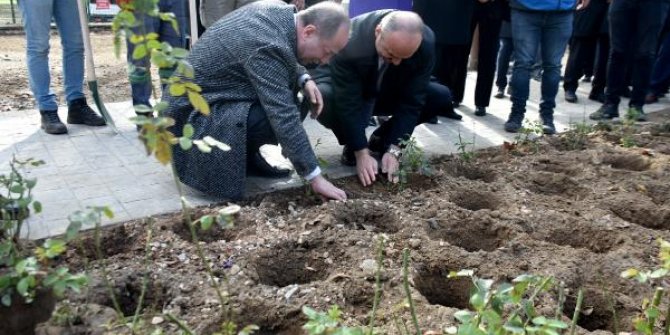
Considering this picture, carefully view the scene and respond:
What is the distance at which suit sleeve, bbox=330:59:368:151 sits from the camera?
146 inches

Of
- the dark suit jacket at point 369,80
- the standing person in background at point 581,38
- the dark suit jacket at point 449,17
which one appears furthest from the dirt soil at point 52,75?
the standing person in background at point 581,38

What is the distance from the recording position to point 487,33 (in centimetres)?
540

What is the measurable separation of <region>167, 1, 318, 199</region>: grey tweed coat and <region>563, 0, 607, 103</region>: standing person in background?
415cm

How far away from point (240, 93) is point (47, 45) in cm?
189

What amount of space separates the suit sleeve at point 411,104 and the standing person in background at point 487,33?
1.66 m

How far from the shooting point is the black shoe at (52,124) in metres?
4.38

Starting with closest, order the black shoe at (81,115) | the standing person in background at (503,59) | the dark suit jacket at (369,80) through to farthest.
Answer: the dark suit jacket at (369,80) → the black shoe at (81,115) → the standing person in background at (503,59)

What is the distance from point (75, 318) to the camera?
6.87 feet

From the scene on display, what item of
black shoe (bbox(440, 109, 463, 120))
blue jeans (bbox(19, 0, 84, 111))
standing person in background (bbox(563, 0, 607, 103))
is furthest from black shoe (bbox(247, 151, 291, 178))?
standing person in background (bbox(563, 0, 607, 103))

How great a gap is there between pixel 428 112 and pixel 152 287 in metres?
2.47

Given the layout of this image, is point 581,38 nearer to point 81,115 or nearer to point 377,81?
point 377,81

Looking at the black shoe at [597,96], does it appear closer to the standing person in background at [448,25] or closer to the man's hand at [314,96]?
the standing person in background at [448,25]

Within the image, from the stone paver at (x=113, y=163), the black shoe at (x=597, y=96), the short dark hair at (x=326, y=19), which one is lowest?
the black shoe at (x=597, y=96)

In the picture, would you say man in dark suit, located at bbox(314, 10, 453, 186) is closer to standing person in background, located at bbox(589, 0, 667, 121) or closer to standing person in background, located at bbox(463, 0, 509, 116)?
standing person in background, located at bbox(463, 0, 509, 116)
